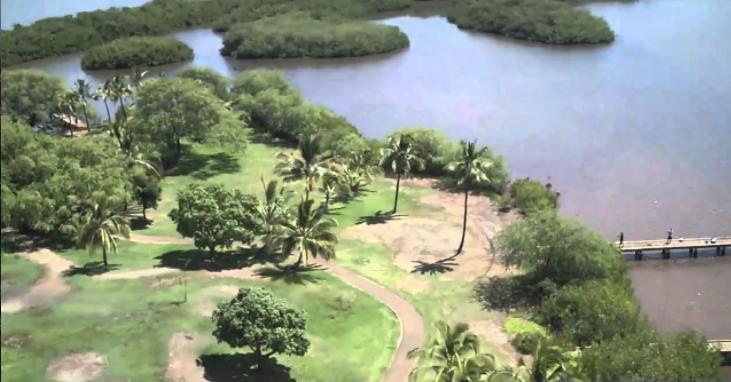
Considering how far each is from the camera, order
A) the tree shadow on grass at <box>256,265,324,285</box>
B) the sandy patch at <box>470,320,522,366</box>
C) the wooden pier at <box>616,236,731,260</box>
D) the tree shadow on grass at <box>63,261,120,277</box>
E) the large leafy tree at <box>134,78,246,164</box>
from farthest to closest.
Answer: the large leafy tree at <box>134,78,246,164</box>, the wooden pier at <box>616,236,731,260</box>, the tree shadow on grass at <box>256,265,324,285</box>, the tree shadow on grass at <box>63,261,120,277</box>, the sandy patch at <box>470,320,522,366</box>

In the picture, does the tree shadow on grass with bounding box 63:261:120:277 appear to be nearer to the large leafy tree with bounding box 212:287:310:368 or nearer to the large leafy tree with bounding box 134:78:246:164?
the large leafy tree with bounding box 212:287:310:368

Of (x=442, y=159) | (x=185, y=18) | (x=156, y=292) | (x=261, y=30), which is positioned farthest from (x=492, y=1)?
(x=156, y=292)

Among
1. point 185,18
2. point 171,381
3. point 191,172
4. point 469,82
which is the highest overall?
point 185,18

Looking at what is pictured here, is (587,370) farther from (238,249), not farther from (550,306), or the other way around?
(238,249)

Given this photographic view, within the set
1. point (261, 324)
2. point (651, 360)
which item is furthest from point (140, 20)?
point (651, 360)

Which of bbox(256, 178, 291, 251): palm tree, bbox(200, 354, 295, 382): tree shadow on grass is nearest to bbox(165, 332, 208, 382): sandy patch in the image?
bbox(200, 354, 295, 382): tree shadow on grass

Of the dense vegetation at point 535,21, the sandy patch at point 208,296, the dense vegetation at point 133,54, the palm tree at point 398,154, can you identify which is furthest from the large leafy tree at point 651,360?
the dense vegetation at point 133,54

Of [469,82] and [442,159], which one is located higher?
[469,82]
